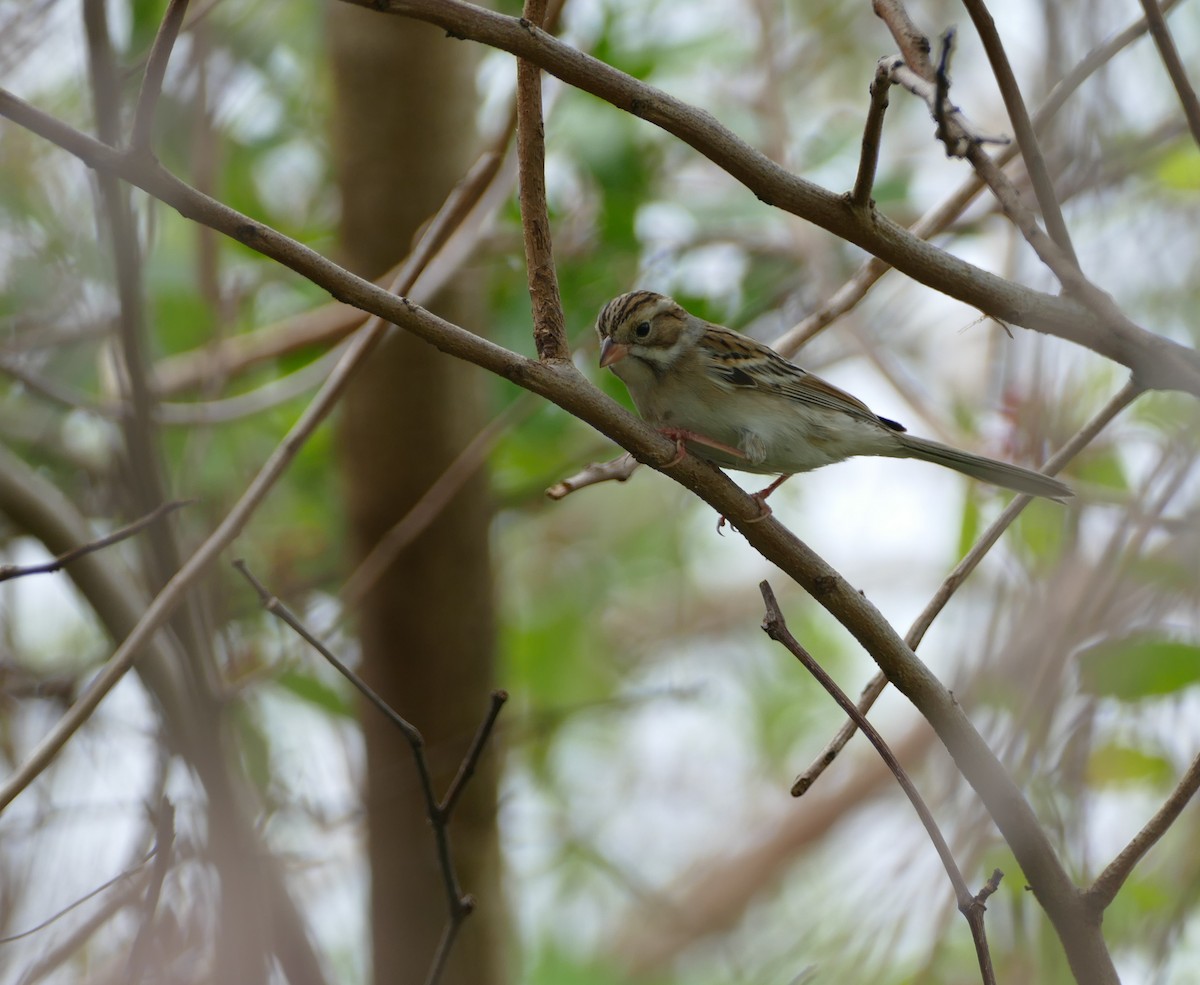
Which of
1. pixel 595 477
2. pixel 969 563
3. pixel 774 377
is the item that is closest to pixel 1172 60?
pixel 969 563

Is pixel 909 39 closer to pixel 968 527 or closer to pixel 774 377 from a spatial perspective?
pixel 774 377

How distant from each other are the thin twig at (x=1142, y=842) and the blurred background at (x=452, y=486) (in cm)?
68

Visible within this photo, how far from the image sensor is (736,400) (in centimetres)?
395

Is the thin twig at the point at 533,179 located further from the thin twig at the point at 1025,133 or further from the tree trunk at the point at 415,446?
the tree trunk at the point at 415,446

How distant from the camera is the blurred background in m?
2.83

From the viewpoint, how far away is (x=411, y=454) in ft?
15.9

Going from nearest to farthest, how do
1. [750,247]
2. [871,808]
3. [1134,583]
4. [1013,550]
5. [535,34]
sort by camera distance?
1. [535,34]
2. [1013,550]
3. [1134,583]
4. [750,247]
5. [871,808]

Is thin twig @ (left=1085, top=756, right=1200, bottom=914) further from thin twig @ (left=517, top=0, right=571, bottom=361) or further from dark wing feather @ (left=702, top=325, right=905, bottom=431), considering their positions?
dark wing feather @ (left=702, top=325, right=905, bottom=431)

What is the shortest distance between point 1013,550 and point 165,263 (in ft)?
12.7

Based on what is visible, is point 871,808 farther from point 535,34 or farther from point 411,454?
point 535,34

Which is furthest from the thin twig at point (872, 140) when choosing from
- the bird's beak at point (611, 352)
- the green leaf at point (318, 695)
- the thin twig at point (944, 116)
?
the green leaf at point (318, 695)

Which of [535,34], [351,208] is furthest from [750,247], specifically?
[535,34]

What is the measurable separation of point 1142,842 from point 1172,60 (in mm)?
1251

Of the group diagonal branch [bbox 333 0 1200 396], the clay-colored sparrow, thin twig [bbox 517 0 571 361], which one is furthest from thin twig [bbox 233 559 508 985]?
the clay-colored sparrow
